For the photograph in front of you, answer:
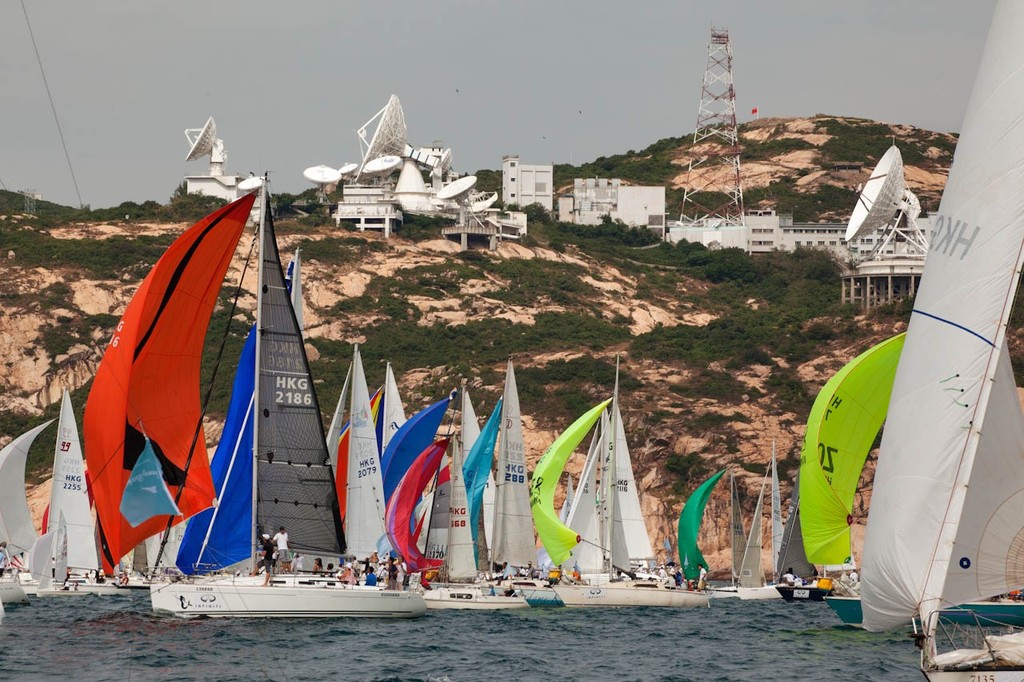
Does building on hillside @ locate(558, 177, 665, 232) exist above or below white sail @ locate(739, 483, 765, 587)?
above

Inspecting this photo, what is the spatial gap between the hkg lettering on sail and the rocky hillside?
52.3 metres

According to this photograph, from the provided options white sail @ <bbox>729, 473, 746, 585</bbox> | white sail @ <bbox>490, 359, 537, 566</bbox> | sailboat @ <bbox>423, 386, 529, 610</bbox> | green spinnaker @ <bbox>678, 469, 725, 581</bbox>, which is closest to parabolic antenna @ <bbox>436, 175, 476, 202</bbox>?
white sail @ <bbox>729, 473, 746, 585</bbox>

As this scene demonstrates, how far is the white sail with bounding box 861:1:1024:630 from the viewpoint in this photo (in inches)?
710

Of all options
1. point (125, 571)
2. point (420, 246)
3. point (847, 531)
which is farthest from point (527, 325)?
point (847, 531)

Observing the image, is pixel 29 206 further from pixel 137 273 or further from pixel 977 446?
pixel 977 446

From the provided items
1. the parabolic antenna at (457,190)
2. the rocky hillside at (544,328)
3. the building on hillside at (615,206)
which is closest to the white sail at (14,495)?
the rocky hillside at (544,328)

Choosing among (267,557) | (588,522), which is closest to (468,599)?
(588,522)

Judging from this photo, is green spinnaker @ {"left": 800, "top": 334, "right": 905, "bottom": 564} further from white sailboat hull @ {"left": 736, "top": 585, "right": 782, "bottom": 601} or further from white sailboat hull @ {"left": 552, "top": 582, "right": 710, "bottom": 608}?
white sailboat hull @ {"left": 736, "top": 585, "right": 782, "bottom": 601}

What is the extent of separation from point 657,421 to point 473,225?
3746 cm

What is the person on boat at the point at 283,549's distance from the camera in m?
34.1

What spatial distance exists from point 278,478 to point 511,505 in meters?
12.5

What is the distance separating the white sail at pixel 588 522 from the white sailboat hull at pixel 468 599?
4.75 m

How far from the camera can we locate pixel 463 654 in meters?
32.1

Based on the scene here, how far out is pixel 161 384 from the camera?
105ft
